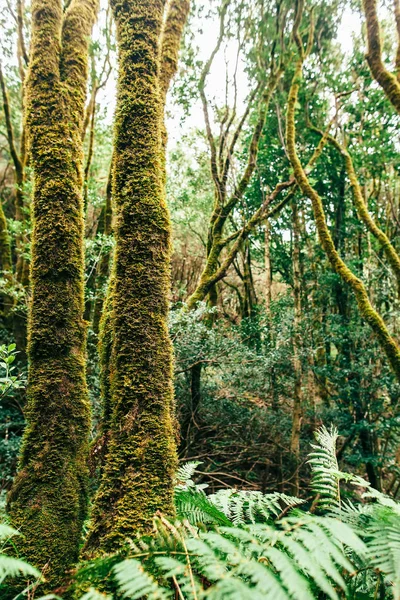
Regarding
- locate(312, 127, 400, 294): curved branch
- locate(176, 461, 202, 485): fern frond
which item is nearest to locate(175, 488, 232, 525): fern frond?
locate(176, 461, 202, 485): fern frond

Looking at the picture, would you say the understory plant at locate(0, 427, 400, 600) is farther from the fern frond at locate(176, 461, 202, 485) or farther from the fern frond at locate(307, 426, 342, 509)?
the fern frond at locate(176, 461, 202, 485)

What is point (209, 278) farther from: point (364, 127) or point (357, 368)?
point (364, 127)

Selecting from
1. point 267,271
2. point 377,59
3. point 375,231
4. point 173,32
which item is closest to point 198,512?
point 173,32

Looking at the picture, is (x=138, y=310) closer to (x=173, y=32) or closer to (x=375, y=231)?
(x=173, y=32)

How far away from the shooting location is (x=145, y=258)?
7.67ft

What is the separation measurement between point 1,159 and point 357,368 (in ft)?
52.6

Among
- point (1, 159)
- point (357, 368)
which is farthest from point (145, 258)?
point (1, 159)

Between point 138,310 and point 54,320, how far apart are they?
80cm

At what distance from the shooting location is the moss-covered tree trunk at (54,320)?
7.41ft

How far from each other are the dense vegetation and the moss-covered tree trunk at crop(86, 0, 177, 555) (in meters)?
0.01

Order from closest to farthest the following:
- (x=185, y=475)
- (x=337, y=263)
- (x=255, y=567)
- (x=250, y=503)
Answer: (x=255, y=567)
(x=250, y=503)
(x=185, y=475)
(x=337, y=263)

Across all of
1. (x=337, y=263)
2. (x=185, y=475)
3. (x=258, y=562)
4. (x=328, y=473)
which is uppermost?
(x=337, y=263)

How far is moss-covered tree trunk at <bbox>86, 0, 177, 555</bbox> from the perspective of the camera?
1.91 meters

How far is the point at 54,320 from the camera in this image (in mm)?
2648
